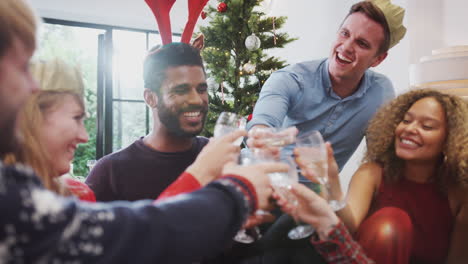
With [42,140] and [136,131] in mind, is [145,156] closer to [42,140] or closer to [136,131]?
[42,140]

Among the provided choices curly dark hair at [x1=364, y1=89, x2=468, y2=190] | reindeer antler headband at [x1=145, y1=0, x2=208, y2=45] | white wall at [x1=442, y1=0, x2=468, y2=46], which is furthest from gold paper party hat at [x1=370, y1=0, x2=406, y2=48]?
white wall at [x1=442, y1=0, x2=468, y2=46]

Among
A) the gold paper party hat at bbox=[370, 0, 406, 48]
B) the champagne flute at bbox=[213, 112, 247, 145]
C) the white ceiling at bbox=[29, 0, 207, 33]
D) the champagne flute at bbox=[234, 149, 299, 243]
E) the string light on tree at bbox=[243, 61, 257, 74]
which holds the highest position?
the white ceiling at bbox=[29, 0, 207, 33]

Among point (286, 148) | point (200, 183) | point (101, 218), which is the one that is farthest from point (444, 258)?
point (101, 218)

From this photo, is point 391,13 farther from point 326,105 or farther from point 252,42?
point 252,42

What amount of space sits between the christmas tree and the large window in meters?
2.08

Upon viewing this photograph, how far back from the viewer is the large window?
4.71 m

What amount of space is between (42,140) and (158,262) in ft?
1.45

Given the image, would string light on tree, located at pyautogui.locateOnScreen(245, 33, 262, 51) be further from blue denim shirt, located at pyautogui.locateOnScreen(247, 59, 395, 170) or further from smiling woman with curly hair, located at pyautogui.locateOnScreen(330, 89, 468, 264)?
smiling woman with curly hair, located at pyautogui.locateOnScreen(330, 89, 468, 264)

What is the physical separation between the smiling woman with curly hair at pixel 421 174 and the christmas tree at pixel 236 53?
1.41 m

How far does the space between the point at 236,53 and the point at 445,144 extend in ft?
5.80

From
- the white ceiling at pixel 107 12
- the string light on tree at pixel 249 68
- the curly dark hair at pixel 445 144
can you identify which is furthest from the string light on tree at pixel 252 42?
the white ceiling at pixel 107 12

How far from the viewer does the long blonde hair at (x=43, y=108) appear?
770 mm

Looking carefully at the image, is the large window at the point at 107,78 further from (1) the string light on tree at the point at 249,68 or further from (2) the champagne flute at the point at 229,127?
(2) the champagne flute at the point at 229,127

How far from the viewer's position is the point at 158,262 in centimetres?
55
